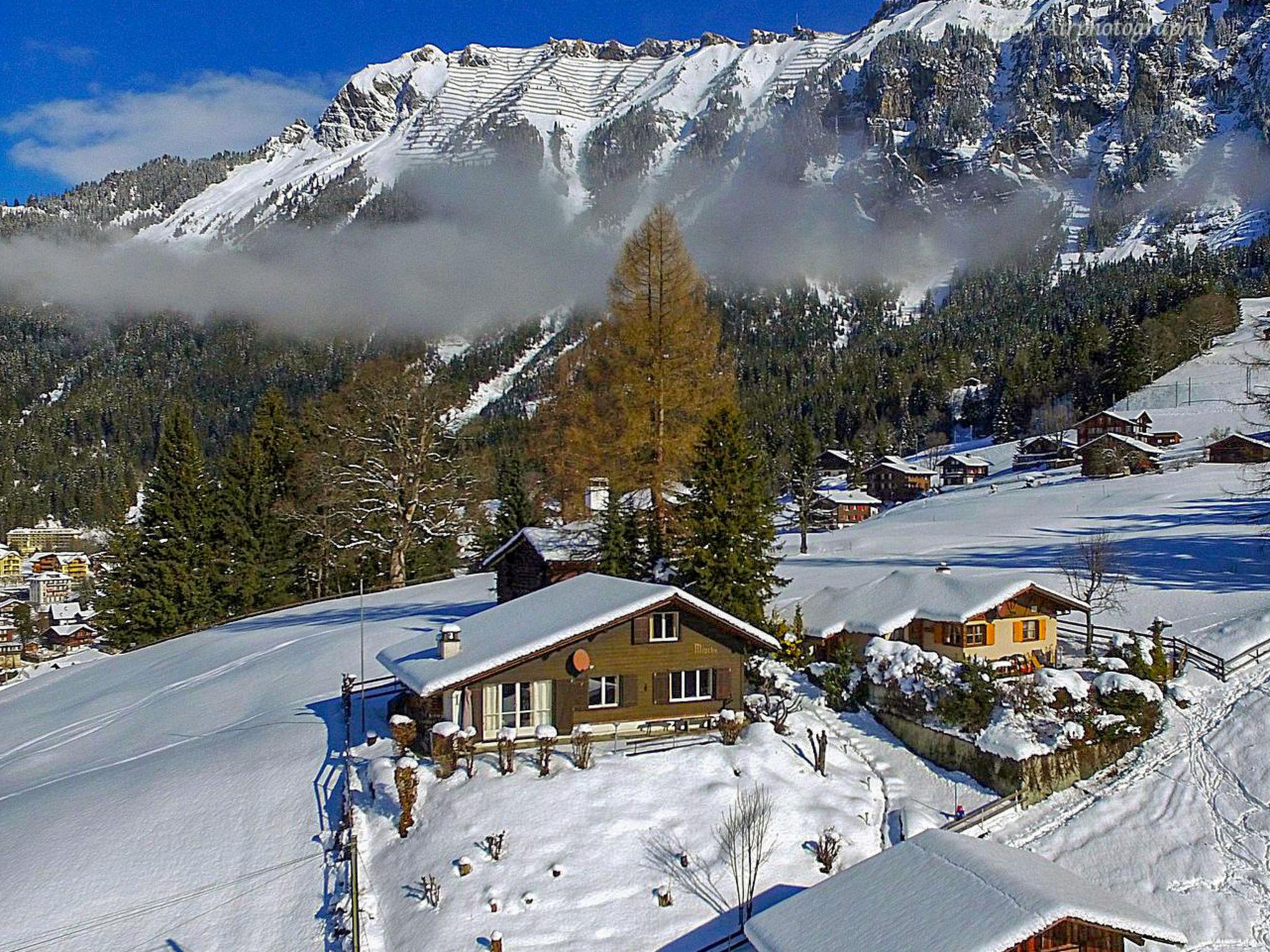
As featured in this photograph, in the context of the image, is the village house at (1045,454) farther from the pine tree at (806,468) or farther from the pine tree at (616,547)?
the pine tree at (616,547)

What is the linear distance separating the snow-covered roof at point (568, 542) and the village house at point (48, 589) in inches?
4537

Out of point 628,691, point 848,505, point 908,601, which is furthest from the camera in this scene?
point 848,505

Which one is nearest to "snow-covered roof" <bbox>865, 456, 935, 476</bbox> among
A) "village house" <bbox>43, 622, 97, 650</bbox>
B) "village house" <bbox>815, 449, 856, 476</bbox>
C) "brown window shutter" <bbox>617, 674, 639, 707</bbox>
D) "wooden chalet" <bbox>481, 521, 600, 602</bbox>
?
"village house" <bbox>815, 449, 856, 476</bbox>

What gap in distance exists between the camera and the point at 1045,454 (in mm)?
98438

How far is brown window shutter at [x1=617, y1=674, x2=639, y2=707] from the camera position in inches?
893

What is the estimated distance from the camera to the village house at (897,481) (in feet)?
331

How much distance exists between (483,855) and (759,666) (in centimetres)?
1151

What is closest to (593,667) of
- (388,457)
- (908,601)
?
(908,601)

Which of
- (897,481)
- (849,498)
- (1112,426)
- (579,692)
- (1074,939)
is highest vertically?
(1112,426)

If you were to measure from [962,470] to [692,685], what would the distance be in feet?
277

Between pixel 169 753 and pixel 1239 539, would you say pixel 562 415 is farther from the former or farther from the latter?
pixel 1239 539

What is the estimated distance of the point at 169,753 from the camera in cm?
2347

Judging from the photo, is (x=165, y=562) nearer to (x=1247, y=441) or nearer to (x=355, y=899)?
(x=355, y=899)

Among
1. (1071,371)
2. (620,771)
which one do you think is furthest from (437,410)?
(1071,371)
